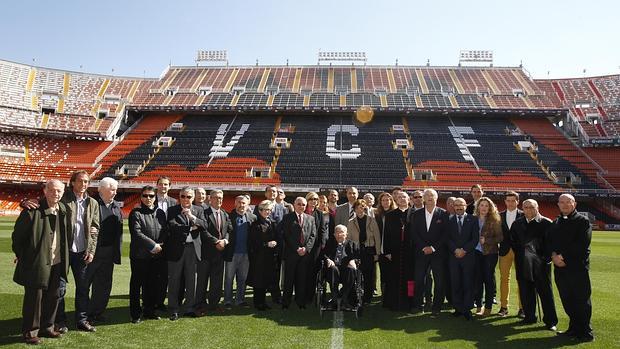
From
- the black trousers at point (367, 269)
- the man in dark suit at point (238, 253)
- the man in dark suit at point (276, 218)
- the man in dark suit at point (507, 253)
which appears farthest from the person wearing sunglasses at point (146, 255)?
the man in dark suit at point (507, 253)

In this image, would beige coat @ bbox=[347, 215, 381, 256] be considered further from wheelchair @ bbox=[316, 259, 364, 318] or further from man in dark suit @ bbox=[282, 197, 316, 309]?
man in dark suit @ bbox=[282, 197, 316, 309]

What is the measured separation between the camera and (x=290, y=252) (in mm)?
7117

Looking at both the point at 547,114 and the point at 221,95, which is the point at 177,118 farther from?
the point at 547,114

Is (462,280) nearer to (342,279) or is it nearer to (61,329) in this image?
(342,279)

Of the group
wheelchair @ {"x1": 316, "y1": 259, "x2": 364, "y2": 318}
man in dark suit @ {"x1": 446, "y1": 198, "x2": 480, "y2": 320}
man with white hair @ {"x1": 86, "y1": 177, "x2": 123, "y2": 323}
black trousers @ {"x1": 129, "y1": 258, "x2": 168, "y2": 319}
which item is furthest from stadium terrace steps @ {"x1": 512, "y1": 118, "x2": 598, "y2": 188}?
man with white hair @ {"x1": 86, "y1": 177, "x2": 123, "y2": 323}

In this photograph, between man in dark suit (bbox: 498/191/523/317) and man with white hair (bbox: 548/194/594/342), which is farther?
man in dark suit (bbox: 498/191/523/317)

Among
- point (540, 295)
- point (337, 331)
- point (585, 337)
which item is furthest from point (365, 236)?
point (585, 337)

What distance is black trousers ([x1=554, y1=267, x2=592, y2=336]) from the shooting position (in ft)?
18.1

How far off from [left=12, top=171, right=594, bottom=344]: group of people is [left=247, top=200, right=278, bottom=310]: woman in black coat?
0.06ft

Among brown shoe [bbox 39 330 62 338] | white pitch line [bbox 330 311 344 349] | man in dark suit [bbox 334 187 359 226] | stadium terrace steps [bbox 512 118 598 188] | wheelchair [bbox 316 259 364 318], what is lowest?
white pitch line [bbox 330 311 344 349]

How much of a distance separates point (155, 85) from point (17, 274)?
4427 cm

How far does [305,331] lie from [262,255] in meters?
1.74

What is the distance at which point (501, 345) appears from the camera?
528cm

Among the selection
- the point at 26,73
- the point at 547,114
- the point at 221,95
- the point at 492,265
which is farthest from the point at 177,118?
the point at 492,265
